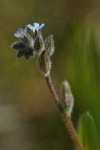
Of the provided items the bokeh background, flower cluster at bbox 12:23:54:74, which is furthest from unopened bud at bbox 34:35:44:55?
the bokeh background

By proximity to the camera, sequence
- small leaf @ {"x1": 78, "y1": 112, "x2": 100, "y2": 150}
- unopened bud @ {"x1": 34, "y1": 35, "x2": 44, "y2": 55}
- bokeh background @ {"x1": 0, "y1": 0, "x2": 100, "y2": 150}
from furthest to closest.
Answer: bokeh background @ {"x1": 0, "y1": 0, "x2": 100, "y2": 150}
small leaf @ {"x1": 78, "y1": 112, "x2": 100, "y2": 150}
unopened bud @ {"x1": 34, "y1": 35, "x2": 44, "y2": 55}

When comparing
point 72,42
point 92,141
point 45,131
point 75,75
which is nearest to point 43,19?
point 72,42

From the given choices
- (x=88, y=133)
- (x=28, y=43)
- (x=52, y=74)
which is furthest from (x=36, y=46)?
(x=52, y=74)

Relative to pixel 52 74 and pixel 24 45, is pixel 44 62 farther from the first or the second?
pixel 52 74

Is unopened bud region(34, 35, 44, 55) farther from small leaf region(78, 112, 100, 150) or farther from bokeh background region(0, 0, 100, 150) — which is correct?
bokeh background region(0, 0, 100, 150)

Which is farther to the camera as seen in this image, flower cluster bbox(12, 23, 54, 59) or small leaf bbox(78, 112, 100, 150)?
small leaf bbox(78, 112, 100, 150)

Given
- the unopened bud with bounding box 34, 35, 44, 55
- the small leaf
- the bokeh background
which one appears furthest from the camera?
the bokeh background

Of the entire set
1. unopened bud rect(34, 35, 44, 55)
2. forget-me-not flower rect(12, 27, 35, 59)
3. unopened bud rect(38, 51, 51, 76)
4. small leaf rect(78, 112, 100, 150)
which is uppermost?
forget-me-not flower rect(12, 27, 35, 59)
